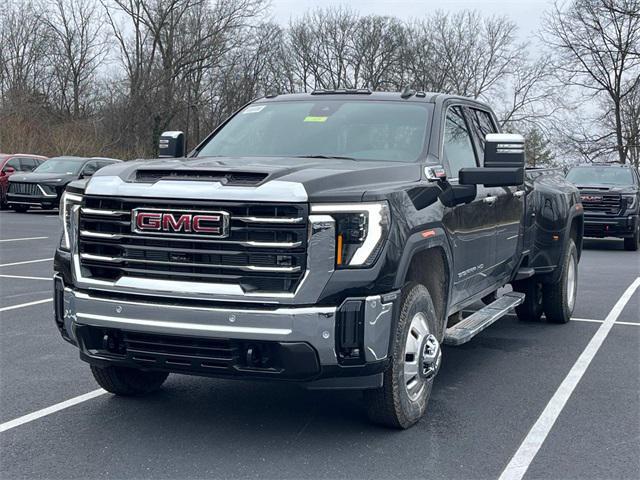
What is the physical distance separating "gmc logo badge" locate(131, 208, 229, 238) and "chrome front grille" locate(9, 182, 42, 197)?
21.3m

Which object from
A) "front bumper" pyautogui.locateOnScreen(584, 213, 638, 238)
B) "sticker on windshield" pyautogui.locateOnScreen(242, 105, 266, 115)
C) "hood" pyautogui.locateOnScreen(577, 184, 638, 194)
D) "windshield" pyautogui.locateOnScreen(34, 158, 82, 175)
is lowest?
"front bumper" pyautogui.locateOnScreen(584, 213, 638, 238)

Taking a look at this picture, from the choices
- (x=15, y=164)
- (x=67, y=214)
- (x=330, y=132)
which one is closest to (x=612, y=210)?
(x=330, y=132)

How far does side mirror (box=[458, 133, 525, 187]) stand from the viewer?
18.0ft

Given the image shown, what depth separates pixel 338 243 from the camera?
4.28 m

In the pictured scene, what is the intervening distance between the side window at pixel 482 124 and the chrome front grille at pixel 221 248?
10.4 ft

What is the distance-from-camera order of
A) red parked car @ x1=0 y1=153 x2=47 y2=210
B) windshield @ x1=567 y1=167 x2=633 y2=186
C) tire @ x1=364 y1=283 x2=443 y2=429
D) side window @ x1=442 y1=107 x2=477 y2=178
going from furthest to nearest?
red parked car @ x1=0 y1=153 x2=47 y2=210 < windshield @ x1=567 y1=167 x2=633 y2=186 < side window @ x1=442 y1=107 x2=477 y2=178 < tire @ x1=364 y1=283 x2=443 y2=429

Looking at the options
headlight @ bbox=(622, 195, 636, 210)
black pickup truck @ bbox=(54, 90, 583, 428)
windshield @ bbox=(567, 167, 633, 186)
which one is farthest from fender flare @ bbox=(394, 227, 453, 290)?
windshield @ bbox=(567, 167, 633, 186)

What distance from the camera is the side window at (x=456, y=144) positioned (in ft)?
19.7

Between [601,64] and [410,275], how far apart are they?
40410 mm

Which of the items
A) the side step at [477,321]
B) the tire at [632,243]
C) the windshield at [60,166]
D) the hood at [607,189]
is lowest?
the tire at [632,243]

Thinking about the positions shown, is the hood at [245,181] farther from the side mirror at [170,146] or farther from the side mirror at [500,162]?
the side mirror at [170,146]

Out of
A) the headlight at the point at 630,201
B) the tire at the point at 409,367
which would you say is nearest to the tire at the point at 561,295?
the tire at the point at 409,367

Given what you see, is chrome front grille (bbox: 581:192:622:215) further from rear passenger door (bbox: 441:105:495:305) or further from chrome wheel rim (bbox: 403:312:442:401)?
chrome wheel rim (bbox: 403:312:442:401)

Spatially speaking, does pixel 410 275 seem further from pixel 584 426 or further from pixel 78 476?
pixel 78 476
